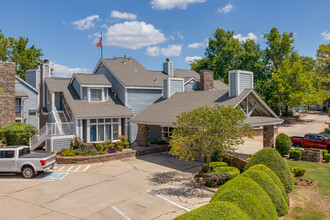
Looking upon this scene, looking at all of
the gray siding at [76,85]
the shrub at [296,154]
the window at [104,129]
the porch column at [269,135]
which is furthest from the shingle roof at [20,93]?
the shrub at [296,154]

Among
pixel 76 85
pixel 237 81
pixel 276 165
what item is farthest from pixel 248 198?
pixel 76 85

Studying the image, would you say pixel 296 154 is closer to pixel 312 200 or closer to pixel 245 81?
pixel 245 81

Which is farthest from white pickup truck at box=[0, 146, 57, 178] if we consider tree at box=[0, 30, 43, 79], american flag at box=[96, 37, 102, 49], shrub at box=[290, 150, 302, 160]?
tree at box=[0, 30, 43, 79]

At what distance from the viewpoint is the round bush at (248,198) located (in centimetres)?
750

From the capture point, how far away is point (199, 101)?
22.6 metres

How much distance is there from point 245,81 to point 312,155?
26.0 feet

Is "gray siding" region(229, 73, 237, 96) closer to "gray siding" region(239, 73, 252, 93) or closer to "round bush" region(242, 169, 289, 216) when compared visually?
"gray siding" region(239, 73, 252, 93)

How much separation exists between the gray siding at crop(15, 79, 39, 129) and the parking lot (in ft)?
65.2

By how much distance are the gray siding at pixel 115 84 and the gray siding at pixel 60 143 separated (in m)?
7.11

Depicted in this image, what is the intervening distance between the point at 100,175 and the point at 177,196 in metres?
6.28

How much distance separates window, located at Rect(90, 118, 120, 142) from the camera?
2442 cm

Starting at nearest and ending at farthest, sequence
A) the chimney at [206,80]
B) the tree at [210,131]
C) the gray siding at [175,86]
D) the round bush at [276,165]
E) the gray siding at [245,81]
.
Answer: the round bush at [276,165], the tree at [210,131], the gray siding at [245,81], the gray siding at [175,86], the chimney at [206,80]

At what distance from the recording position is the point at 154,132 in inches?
1120

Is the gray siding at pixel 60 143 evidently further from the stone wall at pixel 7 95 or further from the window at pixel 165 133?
the stone wall at pixel 7 95
